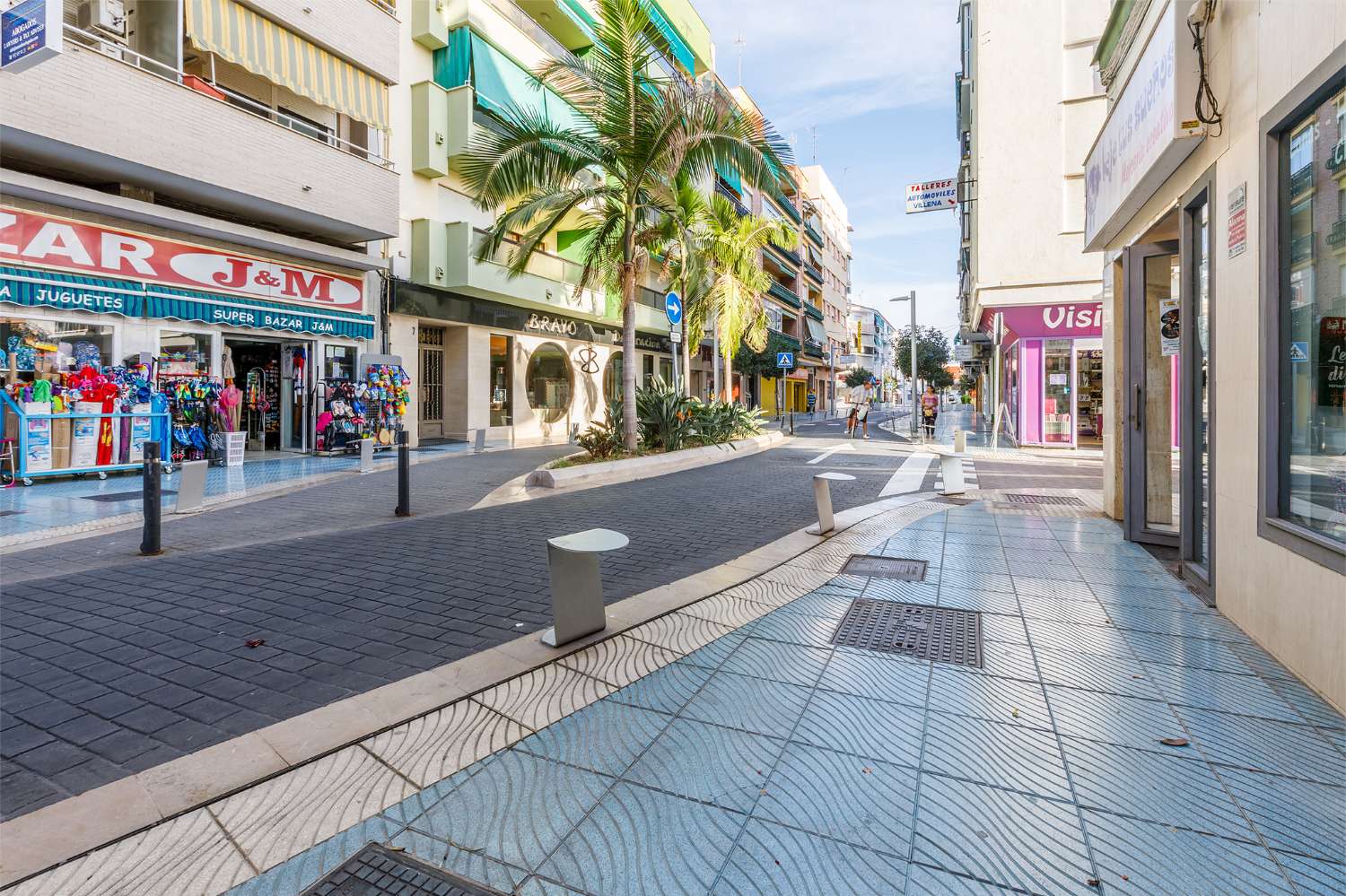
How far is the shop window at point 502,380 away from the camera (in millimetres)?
21234

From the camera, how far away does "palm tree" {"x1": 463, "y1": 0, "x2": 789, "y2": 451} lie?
11.6 meters

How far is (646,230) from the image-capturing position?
14164 millimetres

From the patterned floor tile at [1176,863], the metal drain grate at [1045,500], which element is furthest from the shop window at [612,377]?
the patterned floor tile at [1176,863]

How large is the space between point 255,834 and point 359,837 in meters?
0.35

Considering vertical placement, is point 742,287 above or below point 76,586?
above

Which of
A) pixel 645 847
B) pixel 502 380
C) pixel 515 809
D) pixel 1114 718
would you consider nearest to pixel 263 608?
pixel 515 809

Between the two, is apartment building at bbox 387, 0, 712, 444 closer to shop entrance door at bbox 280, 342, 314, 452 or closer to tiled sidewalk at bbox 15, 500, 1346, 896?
shop entrance door at bbox 280, 342, 314, 452

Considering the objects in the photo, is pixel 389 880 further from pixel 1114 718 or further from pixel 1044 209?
pixel 1044 209

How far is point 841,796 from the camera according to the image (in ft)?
8.33

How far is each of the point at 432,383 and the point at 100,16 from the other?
10.3 meters

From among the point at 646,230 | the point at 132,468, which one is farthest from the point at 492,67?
the point at 132,468

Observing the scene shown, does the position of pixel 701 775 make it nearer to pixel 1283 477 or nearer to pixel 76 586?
pixel 1283 477

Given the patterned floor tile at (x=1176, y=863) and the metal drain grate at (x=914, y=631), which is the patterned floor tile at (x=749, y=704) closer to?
the metal drain grate at (x=914, y=631)

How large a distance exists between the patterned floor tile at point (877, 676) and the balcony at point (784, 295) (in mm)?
41036
